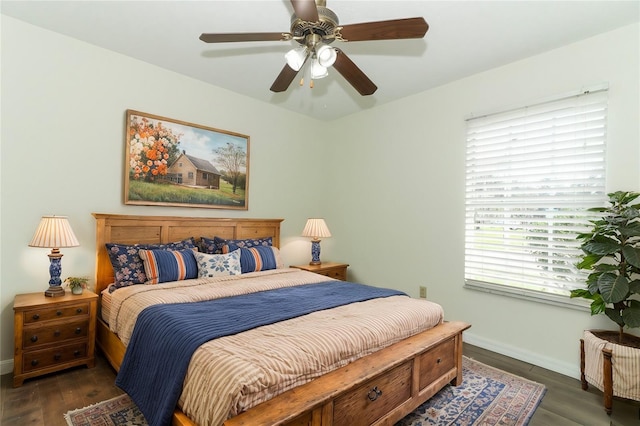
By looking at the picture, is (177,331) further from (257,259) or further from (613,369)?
(613,369)

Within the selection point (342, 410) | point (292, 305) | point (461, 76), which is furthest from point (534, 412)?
point (461, 76)

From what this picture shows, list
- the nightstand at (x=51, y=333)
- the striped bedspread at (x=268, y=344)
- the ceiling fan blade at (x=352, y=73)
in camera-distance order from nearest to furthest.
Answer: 1. the striped bedspread at (x=268, y=344)
2. the ceiling fan blade at (x=352, y=73)
3. the nightstand at (x=51, y=333)

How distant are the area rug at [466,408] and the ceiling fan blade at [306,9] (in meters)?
2.42

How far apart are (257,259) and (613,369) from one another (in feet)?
9.76

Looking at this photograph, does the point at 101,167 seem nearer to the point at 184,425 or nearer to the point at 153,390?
the point at 153,390

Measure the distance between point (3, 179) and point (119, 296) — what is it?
1330mm

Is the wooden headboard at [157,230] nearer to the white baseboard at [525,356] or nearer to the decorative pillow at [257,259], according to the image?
the decorative pillow at [257,259]

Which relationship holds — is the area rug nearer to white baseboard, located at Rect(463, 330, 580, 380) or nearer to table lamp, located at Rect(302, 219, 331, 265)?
white baseboard, located at Rect(463, 330, 580, 380)

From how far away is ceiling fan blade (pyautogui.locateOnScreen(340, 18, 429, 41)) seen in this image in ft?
5.61

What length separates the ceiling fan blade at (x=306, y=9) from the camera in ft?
5.21

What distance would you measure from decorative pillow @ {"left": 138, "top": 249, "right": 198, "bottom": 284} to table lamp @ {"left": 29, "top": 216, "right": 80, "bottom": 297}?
55cm

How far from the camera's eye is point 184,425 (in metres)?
1.43

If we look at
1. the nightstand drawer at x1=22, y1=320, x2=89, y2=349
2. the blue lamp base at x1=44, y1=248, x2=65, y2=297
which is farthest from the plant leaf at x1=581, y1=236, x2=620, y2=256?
the blue lamp base at x1=44, y1=248, x2=65, y2=297

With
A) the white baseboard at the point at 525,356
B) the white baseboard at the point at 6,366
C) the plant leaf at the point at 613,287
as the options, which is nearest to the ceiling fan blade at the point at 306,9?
the plant leaf at the point at 613,287
